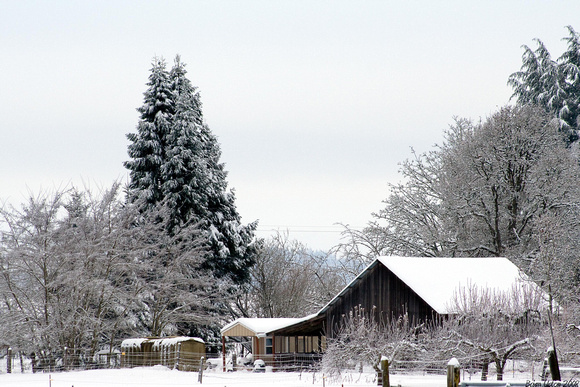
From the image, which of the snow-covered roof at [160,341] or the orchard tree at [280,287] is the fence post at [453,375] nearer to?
the snow-covered roof at [160,341]

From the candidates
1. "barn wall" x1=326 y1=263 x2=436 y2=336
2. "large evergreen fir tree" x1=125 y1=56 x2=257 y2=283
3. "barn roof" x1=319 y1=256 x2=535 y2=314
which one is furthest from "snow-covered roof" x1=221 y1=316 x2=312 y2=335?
"large evergreen fir tree" x1=125 y1=56 x2=257 y2=283

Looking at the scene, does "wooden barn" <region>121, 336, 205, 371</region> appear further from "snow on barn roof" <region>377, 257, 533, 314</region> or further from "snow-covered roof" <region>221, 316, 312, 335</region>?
"snow on barn roof" <region>377, 257, 533, 314</region>

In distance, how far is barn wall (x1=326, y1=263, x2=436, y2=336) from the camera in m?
32.9

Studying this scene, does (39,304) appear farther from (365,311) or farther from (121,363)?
(365,311)

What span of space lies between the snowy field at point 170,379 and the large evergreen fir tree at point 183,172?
14892 mm

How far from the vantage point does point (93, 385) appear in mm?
27562

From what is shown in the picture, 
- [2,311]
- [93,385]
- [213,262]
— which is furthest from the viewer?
[213,262]

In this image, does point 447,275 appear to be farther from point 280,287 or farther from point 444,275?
point 280,287

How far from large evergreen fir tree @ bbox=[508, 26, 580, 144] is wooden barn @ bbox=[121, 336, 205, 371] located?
97.0 ft

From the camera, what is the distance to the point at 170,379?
31.3 metres

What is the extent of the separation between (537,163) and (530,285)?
1683cm

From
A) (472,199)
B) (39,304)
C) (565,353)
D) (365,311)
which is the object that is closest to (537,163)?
(472,199)

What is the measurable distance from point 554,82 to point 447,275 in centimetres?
2577

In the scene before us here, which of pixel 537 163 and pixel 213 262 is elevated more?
pixel 537 163
